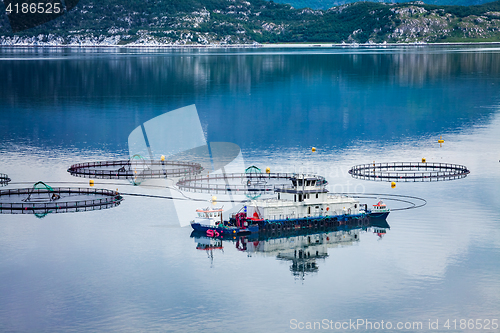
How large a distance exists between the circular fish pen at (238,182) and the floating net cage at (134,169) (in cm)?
723

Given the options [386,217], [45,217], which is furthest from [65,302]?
[386,217]

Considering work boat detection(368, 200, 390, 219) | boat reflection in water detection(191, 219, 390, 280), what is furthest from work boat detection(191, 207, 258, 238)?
work boat detection(368, 200, 390, 219)

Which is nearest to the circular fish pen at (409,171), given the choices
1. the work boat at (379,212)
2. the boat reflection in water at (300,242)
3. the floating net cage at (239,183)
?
the floating net cage at (239,183)

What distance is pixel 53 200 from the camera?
126875 mm

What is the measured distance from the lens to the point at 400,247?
101312mm

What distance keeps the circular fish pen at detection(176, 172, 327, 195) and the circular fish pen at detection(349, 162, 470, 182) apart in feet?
49.6

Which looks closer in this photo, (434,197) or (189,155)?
(434,197)

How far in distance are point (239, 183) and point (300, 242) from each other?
125 ft

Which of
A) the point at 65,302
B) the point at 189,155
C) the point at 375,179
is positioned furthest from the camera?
the point at 189,155

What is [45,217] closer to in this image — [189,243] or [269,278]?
[189,243]

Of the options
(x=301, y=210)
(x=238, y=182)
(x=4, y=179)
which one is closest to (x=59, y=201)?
(x=4, y=179)

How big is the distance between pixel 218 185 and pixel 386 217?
36086 millimetres

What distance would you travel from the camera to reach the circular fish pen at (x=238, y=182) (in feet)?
440

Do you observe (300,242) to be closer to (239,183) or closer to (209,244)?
(209,244)
